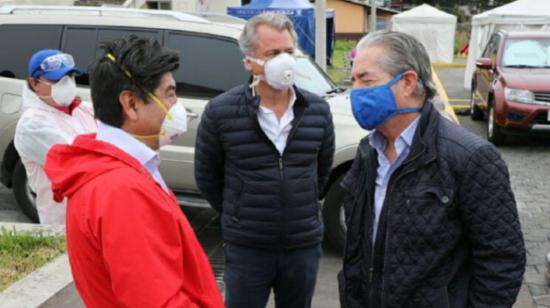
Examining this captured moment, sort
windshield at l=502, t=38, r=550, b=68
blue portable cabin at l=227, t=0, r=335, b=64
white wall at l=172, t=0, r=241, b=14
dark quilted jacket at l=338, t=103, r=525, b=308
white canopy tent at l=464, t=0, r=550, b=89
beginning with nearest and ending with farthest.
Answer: dark quilted jacket at l=338, t=103, r=525, b=308
windshield at l=502, t=38, r=550, b=68
white canopy tent at l=464, t=0, r=550, b=89
blue portable cabin at l=227, t=0, r=335, b=64
white wall at l=172, t=0, r=241, b=14

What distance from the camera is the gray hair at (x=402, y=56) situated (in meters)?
2.50

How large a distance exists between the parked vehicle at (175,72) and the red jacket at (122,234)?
13.1 ft

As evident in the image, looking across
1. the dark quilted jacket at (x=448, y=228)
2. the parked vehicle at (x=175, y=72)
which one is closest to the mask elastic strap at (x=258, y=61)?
the dark quilted jacket at (x=448, y=228)

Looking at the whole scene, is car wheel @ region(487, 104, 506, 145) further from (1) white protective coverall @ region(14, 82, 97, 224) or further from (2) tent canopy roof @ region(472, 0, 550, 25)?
(1) white protective coverall @ region(14, 82, 97, 224)

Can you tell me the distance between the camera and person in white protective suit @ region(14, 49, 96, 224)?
169 inches

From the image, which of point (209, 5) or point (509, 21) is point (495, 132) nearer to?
point (509, 21)

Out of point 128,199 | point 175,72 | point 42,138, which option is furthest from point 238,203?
point 175,72

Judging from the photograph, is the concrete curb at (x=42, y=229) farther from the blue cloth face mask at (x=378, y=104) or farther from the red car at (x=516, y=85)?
the red car at (x=516, y=85)

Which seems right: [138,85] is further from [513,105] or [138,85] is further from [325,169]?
[513,105]

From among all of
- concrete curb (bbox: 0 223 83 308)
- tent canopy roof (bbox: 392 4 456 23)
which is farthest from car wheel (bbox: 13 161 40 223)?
tent canopy roof (bbox: 392 4 456 23)

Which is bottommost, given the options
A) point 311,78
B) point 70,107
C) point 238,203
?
point 311,78

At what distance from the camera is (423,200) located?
2.42m

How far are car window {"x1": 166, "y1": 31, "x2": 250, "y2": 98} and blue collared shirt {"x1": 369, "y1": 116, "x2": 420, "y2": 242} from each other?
3.91 metres

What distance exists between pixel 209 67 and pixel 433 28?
24.2 m
